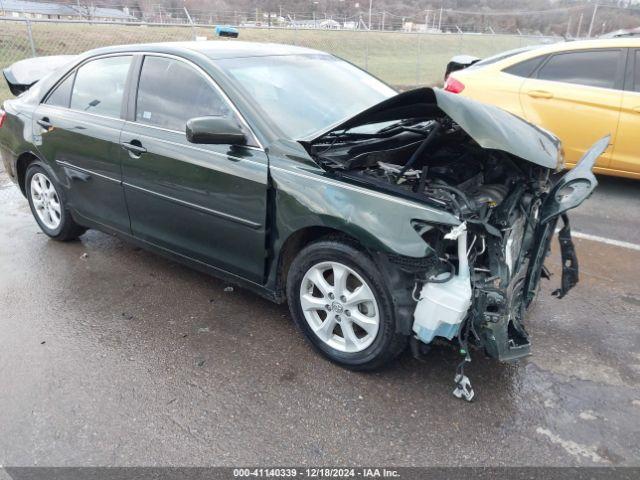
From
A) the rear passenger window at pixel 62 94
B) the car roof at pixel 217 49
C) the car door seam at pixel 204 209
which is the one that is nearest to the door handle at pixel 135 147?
the car door seam at pixel 204 209

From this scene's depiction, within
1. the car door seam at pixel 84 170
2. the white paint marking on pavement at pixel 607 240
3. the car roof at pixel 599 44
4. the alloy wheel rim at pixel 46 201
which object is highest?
the car roof at pixel 599 44

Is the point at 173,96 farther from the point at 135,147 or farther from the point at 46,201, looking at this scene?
the point at 46,201

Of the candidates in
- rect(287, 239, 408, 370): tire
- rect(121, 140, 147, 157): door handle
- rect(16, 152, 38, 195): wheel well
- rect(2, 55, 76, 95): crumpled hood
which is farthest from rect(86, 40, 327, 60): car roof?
rect(2, 55, 76, 95): crumpled hood

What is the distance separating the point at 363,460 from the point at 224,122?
1.82 meters

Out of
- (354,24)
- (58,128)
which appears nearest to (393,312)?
(58,128)

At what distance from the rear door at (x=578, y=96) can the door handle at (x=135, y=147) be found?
4126mm

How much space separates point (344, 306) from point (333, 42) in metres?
13.9

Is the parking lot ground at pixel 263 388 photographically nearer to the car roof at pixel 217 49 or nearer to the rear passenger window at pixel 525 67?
the car roof at pixel 217 49

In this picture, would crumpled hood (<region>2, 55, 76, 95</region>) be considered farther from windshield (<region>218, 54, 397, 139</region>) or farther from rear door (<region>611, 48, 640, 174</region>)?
rear door (<region>611, 48, 640, 174</region>)

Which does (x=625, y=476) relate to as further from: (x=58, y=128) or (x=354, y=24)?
(x=354, y=24)

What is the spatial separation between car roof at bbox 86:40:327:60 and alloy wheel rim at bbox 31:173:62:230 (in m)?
1.19

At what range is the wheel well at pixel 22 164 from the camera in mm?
4364

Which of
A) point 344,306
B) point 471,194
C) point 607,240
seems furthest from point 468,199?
point 607,240

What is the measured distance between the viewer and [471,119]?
7.69 ft
